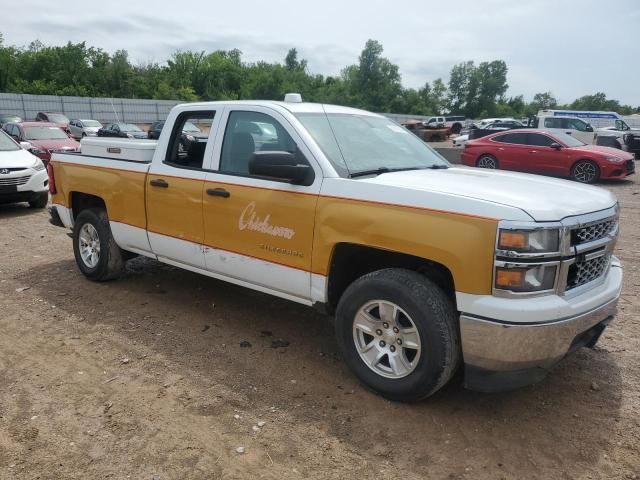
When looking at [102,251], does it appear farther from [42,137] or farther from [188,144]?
[42,137]

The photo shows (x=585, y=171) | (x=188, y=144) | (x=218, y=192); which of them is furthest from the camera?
(x=585, y=171)

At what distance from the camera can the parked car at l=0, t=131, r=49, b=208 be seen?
9477 mm

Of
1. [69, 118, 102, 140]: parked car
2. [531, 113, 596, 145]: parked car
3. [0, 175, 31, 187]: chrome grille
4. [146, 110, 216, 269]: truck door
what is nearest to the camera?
[146, 110, 216, 269]: truck door

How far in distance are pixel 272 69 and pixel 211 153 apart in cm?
7563

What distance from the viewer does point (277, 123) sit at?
4.03 meters

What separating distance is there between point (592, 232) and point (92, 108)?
44972mm

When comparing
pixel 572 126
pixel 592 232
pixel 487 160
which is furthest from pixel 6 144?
pixel 572 126

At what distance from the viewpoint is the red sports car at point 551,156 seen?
1438 cm

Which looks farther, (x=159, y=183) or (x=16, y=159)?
(x=16, y=159)

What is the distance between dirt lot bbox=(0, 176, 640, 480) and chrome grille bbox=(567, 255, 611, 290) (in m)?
0.84

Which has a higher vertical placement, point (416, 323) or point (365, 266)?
point (365, 266)

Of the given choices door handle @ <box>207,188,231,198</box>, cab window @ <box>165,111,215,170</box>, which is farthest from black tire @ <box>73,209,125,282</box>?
door handle @ <box>207,188,231,198</box>

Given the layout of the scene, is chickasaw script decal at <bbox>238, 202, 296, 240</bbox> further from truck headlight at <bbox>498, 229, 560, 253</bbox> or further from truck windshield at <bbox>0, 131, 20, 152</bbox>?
truck windshield at <bbox>0, 131, 20, 152</bbox>

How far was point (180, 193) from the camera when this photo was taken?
4.55 metres
